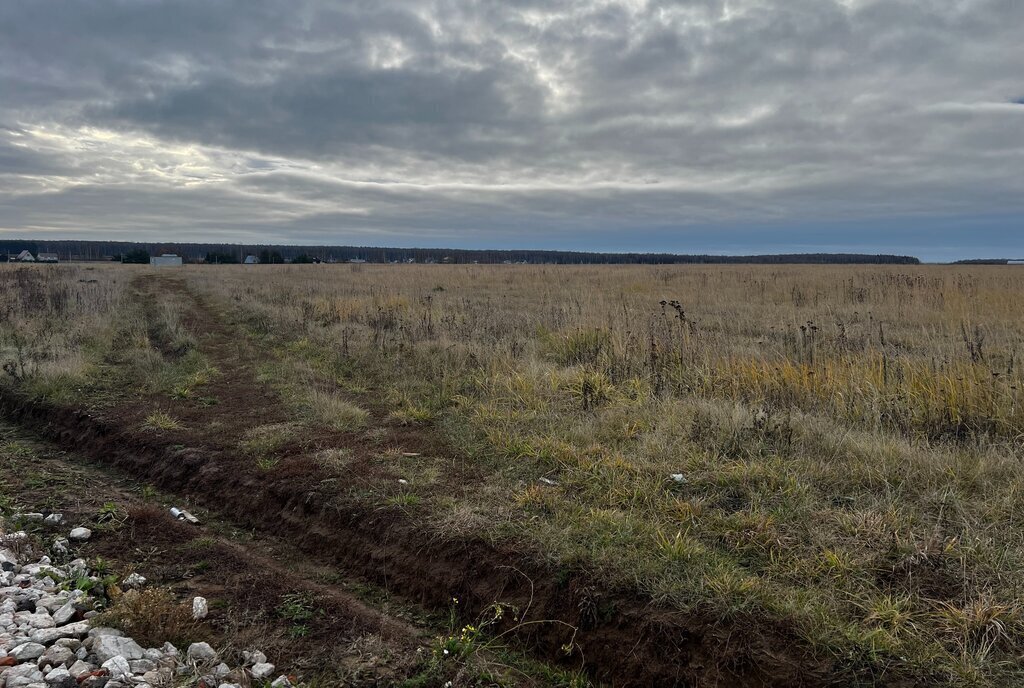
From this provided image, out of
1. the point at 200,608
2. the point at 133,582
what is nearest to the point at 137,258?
the point at 133,582

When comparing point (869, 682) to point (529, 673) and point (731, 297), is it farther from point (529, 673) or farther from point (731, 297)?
point (731, 297)

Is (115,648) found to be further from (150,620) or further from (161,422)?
(161,422)

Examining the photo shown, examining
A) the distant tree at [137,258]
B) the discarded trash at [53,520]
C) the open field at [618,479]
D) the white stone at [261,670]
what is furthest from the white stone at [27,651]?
the distant tree at [137,258]

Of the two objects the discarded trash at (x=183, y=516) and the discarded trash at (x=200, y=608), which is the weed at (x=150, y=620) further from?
the discarded trash at (x=183, y=516)

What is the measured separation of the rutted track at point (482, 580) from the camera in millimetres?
3023

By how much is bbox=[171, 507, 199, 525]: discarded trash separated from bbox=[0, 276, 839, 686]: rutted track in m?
0.24

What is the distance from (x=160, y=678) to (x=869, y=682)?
3254mm

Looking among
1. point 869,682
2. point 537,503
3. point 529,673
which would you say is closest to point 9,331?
point 537,503

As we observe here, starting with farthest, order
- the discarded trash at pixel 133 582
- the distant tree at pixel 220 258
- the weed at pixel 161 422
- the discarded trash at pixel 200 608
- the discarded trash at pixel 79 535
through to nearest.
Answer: the distant tree at pixel 220 258 → the weed at pixel 161 422 → the discarded trash at pixel 79 535 → the discarded trash at pixel 133 582 → the discarded trash at pixel 200 608

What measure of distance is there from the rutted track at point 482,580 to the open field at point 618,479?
16 millimetres

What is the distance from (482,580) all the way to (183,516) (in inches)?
106

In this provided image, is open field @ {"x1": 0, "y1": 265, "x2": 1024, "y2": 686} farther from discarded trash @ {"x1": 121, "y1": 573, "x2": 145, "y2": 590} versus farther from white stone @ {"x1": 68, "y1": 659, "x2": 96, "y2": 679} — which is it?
white stone @ {"x1": 68, "y1": 659, "x2": 96, "y2": 679}

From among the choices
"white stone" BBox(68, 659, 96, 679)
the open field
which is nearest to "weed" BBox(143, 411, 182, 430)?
the open field

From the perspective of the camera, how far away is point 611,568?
364 centimetres
